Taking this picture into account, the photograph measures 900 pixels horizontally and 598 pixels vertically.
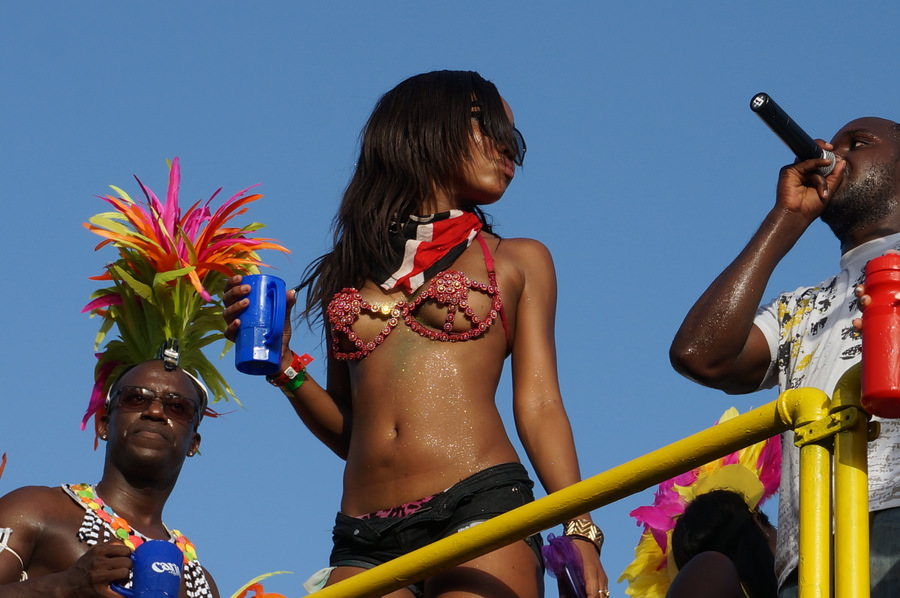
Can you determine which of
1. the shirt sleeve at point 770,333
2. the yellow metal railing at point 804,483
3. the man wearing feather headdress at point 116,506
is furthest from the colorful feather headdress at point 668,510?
the yellow metal railing at point 804,483

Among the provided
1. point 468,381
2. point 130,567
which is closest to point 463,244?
point 468,381

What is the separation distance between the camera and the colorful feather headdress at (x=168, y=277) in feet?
18.5

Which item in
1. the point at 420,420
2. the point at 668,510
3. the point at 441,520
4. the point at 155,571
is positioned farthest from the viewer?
the point at 668,510

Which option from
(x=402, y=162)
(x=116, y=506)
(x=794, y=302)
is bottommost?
(x=116, y=506)

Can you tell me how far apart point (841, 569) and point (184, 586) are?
2973mm

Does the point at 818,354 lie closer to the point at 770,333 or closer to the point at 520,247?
the point at 770,333

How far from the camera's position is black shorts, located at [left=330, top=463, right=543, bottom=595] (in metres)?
3.89

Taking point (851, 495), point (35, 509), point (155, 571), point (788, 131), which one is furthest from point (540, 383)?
point (35, 509)

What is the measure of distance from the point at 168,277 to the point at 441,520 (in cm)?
210

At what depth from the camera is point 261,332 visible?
13.9 ft

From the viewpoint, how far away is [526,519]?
3.13 metres

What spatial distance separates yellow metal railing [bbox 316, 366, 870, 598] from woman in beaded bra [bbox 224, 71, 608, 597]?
678 mm

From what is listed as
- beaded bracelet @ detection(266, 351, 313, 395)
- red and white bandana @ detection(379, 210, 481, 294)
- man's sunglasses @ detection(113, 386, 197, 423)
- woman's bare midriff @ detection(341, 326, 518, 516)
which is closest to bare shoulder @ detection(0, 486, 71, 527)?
man's sunglasses @ detection(113, 386, 197, 423)

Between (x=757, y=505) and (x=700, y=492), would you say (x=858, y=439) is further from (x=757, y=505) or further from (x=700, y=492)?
(x=700, y=492)
